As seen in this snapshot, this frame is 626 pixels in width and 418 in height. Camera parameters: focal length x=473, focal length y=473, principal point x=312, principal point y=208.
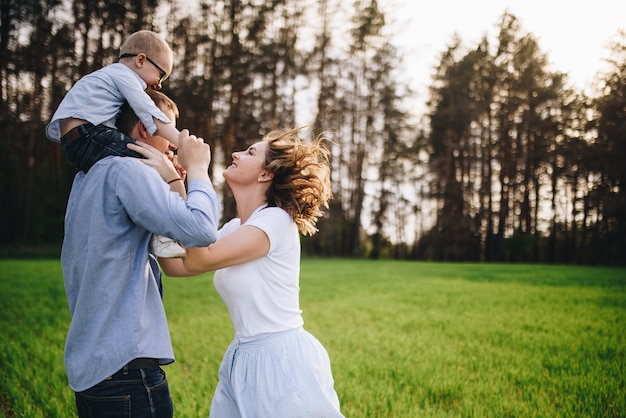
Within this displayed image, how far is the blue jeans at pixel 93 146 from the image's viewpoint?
6.08 feet

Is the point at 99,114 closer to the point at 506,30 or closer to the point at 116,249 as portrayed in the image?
the point at 116,249

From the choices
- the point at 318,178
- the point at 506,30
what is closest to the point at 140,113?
the point at 318,178

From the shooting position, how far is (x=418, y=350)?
5859 mm

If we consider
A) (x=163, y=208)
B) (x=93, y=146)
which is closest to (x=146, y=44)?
(x=93, y=146)

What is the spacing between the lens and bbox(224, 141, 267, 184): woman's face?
2.44m

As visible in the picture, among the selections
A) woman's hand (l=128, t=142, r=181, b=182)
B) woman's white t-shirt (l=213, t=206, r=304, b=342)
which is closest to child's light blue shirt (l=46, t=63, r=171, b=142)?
woman's hand (l=128, t=142, r=181, b=182)

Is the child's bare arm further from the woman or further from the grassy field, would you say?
the grassy field

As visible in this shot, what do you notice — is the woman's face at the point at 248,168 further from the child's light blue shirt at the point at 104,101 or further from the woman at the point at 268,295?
the child's light blue shirt at the point at 104,101

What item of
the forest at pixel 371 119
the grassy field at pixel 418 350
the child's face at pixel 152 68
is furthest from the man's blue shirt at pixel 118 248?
the forest at pixel 371 119

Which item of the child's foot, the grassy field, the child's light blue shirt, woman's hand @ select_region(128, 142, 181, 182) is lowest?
the grassy field

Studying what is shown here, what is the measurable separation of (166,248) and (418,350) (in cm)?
471

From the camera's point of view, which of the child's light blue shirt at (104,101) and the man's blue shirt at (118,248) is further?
the child's light blue shirt at (104,101)

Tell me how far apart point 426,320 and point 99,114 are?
6.98 metres

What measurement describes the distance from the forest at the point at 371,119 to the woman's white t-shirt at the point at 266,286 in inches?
756
